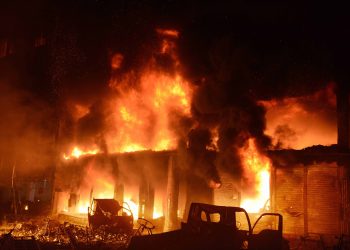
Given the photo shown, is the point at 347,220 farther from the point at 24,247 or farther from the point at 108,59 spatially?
the point at 108,59

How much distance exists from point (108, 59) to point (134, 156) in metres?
13.0

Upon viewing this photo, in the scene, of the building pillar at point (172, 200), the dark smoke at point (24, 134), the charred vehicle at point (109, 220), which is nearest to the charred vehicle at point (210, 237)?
the charred vehicle at point (109, 220)

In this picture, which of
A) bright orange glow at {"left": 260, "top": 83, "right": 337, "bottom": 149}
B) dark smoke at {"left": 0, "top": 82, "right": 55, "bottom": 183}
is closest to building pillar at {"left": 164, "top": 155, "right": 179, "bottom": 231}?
bright orange glow at {"left": 260, "top": 83, "right": 337, "bottom": 149}

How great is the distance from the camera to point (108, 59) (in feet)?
113

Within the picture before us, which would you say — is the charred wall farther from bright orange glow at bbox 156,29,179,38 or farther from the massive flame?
bright orange glow at bbox 156,29,179,38

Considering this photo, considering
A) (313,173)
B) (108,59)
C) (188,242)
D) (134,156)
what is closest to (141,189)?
(134,156)

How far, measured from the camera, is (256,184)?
62.5 ft

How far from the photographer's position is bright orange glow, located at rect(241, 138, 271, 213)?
61.4ft

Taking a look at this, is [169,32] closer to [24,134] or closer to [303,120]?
[303,120]

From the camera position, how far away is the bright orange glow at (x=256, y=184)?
18.7 metres

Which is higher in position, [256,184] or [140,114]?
[140,114]

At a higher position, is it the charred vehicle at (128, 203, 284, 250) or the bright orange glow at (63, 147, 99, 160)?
the bright orange glow at (63, 147, 99, 160)

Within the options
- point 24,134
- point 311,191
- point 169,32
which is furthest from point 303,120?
point 24,134

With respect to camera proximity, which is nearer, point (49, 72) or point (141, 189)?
point (141, 189)
